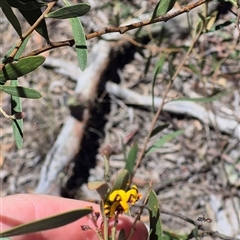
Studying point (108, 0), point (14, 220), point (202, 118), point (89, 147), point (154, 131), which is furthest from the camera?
point (108, 0)

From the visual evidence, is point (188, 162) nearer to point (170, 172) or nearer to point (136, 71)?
point (170, 172)

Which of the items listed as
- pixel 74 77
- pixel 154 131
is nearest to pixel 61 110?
pixel 74 77

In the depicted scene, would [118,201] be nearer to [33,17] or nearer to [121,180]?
[121,180]

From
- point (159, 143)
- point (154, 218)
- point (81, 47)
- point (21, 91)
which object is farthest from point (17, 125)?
point (159, 143)

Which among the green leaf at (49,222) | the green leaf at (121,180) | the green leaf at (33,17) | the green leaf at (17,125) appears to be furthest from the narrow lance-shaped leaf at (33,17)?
the green leaf at (49,222)

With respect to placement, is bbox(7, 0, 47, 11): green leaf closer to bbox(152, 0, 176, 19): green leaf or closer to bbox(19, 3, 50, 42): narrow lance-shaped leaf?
bbox(19, 3, 50, 42): narrow lance-shaped leaf

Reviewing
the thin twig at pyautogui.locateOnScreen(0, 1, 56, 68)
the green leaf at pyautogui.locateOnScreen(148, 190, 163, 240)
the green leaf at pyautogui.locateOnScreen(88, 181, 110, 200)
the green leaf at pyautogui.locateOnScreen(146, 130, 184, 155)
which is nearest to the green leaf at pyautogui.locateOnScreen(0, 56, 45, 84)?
the thin twig at pyautogui.locateOnScreen(0, 1, 56, 68)

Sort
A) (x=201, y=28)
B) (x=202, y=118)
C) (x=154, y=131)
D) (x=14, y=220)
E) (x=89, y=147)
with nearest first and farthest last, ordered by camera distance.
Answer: (x=14, y=220), (x=201, y=28), (x=154, y=131), (x=202, y=118), (x=89, y=147)
